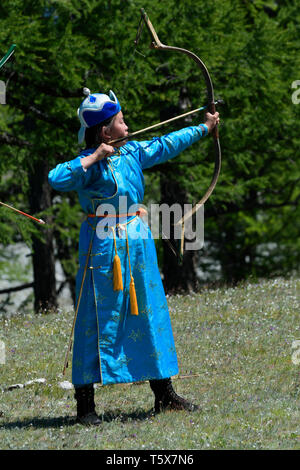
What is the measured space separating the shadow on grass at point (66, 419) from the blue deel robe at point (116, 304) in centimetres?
38

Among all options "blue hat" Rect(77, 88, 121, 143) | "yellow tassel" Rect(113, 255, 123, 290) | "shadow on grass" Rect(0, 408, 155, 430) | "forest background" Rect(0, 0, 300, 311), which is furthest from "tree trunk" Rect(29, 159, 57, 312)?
"yellow tassel" Rect(113, 255, 123, 290)

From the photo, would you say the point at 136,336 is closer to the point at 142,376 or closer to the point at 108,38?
the point at 142,376

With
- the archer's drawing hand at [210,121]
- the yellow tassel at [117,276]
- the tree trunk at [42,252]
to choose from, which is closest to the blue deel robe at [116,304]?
the yellow tassel at [117,276]

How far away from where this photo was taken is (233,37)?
1155 centimetres

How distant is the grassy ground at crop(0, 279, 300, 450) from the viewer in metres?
4.80

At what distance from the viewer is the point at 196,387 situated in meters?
6.19

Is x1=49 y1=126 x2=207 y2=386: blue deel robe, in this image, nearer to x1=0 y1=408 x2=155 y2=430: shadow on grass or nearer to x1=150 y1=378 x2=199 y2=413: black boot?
x1=150 y1=378 x2=199 y2=413: black boot

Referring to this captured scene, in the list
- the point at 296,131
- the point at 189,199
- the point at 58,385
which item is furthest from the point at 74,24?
the point at 58,385

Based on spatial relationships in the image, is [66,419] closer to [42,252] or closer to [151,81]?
[151,81]

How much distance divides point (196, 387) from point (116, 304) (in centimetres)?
146

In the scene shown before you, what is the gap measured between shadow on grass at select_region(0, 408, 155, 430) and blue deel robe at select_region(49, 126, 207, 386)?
0.38 m

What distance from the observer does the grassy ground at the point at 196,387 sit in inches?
189

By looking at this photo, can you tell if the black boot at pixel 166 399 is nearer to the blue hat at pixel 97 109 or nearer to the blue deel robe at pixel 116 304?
the blue deel robe at pixel 116 304

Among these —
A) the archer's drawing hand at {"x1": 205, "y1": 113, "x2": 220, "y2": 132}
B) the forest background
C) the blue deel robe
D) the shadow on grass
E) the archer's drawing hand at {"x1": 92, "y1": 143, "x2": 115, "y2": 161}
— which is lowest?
the shadow on grass
